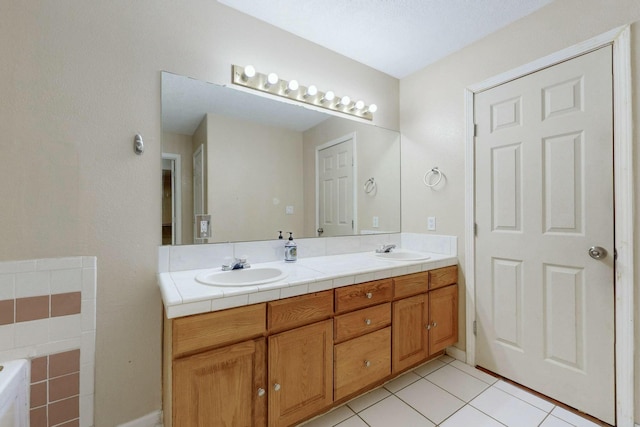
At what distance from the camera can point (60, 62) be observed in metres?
1.24

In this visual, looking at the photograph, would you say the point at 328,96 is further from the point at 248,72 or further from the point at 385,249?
the point at 385,249

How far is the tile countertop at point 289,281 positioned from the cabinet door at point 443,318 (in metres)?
0.21

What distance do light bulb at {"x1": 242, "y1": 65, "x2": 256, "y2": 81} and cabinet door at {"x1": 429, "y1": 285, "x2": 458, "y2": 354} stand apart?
1.90 meters

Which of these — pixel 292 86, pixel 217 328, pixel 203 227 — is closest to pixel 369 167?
pixel 292 86

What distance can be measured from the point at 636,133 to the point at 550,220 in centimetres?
56

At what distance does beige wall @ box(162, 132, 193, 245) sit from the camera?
5.04ft

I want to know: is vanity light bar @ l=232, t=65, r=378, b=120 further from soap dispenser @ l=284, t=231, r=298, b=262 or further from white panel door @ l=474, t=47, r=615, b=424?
soap dispenser @ l=284, t=231, r=298, b=262

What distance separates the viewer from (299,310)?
1313 millimetres

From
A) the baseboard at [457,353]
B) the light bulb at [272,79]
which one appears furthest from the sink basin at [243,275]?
the baseboard at [457,353]

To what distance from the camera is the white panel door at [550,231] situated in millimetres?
1460

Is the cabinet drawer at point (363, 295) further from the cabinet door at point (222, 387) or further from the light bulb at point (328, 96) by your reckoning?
the light bulb at point (328, 96)

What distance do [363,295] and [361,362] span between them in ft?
1.24

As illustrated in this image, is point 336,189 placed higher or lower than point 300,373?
higher

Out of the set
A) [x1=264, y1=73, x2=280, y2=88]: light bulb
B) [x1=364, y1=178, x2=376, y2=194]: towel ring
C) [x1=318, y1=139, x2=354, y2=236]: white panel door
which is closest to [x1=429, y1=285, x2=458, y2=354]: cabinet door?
[x1=318, y1=139, x2=354, y2=236]: white panel door
